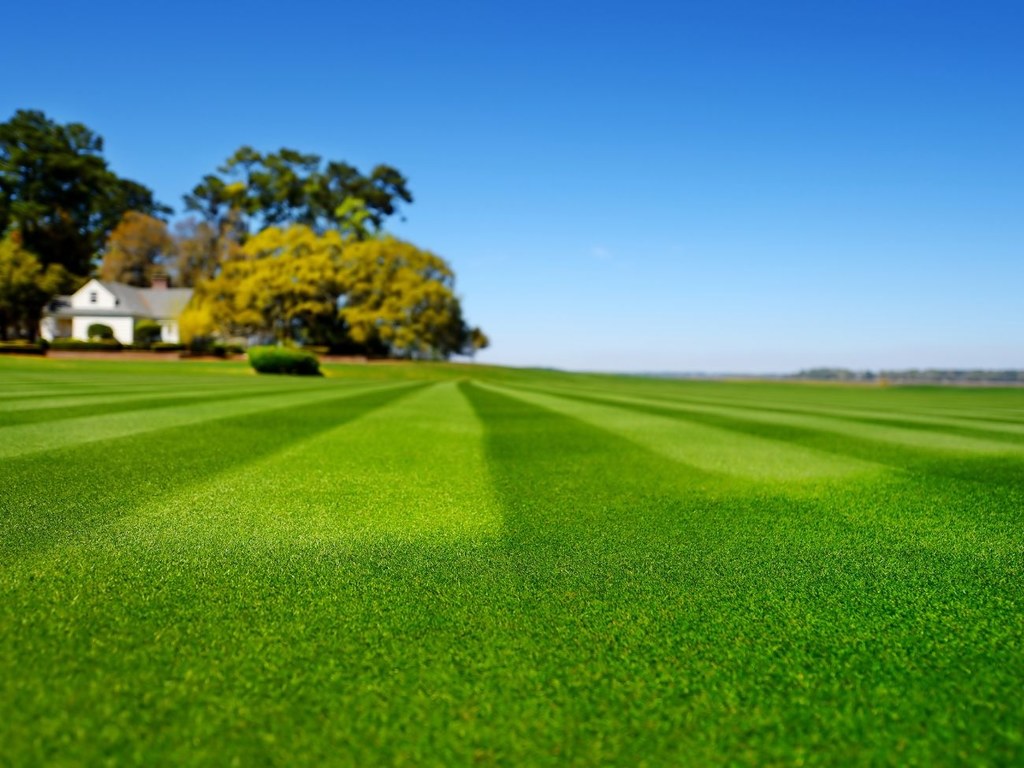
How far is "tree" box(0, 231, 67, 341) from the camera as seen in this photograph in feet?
147

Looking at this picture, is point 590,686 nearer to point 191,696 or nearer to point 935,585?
point 191,696

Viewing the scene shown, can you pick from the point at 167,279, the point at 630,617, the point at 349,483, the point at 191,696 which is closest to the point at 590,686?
the point at 630,617

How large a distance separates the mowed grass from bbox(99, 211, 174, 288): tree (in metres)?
66.9

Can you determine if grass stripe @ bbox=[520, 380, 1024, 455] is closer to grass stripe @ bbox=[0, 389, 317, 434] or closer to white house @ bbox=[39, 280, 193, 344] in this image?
grass stripe @ bbox=[0, 389, 317, 434]

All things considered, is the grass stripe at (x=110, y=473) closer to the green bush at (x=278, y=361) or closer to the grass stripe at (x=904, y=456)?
the grass stripe at (x=904, y=456)

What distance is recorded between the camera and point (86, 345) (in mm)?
41688

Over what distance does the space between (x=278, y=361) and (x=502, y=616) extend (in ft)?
99.3

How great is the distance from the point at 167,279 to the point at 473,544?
6624 centimetres

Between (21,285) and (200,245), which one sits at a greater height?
(200,245)

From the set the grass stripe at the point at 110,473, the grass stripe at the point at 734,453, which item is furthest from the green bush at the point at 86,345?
the grass stripe at the point at 734,453

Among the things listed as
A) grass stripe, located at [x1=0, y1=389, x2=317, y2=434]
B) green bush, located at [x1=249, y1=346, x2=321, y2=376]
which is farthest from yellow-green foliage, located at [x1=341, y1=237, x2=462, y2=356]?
grass stripe, located at [x1=0, y1=389, x2=317, y2=434]

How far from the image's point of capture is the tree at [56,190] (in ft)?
185

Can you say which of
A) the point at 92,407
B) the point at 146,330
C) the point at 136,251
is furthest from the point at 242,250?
the point at 92,407

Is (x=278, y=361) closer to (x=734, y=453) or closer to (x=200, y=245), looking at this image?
(x=734, y=453)
